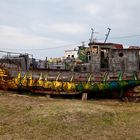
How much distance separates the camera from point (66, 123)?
37.7ft

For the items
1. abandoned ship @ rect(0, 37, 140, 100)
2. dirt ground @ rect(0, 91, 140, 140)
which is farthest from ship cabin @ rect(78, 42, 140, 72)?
dirt ground @ rect(0, 91, 140, 140)

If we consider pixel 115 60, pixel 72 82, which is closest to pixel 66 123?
pixel 72 82

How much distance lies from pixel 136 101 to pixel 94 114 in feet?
23.2

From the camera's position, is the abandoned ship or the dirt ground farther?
the abandoned ship

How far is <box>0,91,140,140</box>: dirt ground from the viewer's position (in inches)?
404

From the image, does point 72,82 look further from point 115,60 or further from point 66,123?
point 66,123

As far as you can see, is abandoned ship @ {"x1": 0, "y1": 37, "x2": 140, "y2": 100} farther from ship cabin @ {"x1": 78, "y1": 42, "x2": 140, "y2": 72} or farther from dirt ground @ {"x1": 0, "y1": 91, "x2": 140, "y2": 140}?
dirt ground @ {"x1": 0, "y1": 91, "x2": 140, "y2": 140}

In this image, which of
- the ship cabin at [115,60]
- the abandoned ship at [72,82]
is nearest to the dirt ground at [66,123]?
the abandoned ship at [72,82]

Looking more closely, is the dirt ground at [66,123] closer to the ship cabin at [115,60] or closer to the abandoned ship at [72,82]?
the abandoned ship at [72,82]

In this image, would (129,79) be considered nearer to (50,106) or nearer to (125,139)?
(50,106)

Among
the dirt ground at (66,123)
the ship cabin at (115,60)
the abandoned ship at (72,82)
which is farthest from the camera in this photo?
the ship cabin at (115,60)

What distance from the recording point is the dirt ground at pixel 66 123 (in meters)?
10.3

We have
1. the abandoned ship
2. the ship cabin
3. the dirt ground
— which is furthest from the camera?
the ship cabin

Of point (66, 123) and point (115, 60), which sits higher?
point (115, 60)
